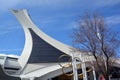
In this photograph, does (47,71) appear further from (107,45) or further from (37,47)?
(107,45)

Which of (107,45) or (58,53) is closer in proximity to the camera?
(107,45)

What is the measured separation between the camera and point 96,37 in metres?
24.3

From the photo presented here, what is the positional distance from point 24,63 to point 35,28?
312 inches

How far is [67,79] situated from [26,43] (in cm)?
1203

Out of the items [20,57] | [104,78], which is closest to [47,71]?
[20,57]

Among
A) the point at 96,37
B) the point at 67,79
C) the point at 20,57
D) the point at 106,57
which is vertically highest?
the point at 96,37

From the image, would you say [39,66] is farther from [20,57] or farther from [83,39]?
[83,39]

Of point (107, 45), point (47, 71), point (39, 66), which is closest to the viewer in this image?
point (107, 45)

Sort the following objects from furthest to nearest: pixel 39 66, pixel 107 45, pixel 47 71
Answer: pixel 39 66, pixel 47 71, pixel 107 45

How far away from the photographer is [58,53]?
63.3 meters

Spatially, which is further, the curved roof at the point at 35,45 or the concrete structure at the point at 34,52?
the curved roof at the point at 35,45

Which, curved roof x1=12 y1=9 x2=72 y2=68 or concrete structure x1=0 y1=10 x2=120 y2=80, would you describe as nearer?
concrete structure x1=0 y1=10 x2=120 y2=80

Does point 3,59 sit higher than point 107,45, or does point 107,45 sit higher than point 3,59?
point 107,45

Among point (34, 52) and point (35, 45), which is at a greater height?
point (35, 45)
